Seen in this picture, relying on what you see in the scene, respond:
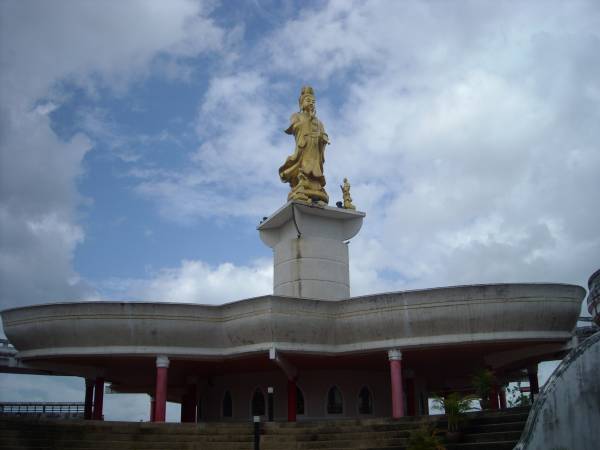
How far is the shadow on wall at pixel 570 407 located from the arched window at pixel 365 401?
56.5 feet

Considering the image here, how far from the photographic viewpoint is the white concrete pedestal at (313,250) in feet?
103

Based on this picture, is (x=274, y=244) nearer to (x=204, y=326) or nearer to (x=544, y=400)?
(x=204, y=326)

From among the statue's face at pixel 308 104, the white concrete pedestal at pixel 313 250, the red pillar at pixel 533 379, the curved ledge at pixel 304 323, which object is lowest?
the red pillar at pixel 533 379

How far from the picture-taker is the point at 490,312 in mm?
25000

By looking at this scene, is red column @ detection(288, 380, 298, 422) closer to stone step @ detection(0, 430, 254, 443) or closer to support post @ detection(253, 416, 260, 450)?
stone step @ detection(0, 430, 254, 443)

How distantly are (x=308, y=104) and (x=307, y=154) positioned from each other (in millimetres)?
2951

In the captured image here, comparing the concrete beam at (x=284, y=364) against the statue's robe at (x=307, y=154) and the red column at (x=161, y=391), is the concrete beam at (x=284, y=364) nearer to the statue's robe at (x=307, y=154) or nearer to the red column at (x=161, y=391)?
the red column at (x=161, y=391)

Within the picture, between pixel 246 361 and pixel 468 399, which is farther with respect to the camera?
pixel 246 361

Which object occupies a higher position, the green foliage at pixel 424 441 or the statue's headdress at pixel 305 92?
the statue's headdress at pixel 305 92

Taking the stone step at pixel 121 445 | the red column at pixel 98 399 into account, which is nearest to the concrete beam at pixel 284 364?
the stone step at pixel 121 445

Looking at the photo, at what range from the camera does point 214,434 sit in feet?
74.0

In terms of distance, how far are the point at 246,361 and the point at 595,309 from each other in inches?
668

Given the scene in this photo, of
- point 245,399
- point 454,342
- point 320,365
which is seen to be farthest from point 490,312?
point 245,399

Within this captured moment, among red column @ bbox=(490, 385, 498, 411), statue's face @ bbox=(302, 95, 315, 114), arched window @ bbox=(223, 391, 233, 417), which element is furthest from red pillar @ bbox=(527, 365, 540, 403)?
statue's face @ bbox=(302, 95, 315, 114)
